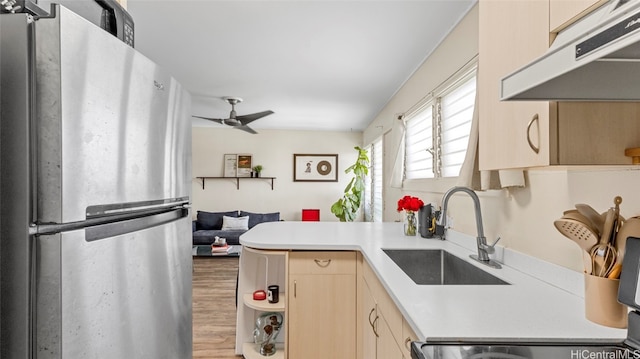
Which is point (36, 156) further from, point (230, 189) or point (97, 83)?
point (230, 189)

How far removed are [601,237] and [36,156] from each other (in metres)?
1.44

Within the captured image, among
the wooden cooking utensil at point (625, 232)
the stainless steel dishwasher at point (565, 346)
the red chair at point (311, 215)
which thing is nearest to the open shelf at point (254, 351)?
the stainless steel dishwasher at point (565, 346)

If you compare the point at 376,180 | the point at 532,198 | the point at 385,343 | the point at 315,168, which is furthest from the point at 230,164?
the point at 532,198

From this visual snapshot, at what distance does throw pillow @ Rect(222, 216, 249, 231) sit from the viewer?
6066mm

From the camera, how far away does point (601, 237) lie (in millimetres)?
929

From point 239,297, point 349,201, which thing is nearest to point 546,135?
point 239,297

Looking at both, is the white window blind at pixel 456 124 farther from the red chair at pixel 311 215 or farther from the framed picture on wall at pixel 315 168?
the framed picture on wall at pixel 315 168

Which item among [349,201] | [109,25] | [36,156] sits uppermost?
[109,25]

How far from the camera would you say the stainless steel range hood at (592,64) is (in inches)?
20.0

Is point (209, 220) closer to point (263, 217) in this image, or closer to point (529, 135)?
point (263, 217)

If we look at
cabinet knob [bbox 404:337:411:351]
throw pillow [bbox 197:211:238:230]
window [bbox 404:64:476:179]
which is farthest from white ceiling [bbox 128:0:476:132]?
throw pillow [bbox 197:211:238:230]

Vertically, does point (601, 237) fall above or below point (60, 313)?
above

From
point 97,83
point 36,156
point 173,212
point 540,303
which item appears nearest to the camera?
point 36,156

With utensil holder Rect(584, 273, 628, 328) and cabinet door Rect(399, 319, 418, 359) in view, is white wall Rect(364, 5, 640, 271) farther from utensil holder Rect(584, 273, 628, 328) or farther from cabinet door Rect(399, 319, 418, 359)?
cabinet door Rect(399, 319, 418, 359)
